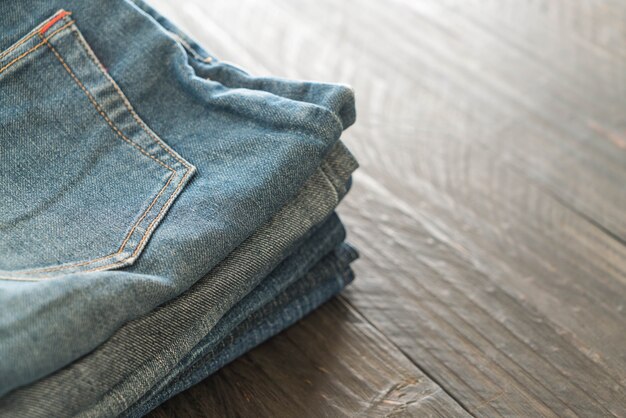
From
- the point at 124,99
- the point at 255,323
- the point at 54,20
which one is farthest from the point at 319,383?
the point at 54,20

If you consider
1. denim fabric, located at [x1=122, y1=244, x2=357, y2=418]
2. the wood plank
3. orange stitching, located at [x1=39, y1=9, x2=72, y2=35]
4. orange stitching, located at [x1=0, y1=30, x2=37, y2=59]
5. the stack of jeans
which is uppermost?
orange stitching, located at [x1=39, y1=9, x2=72, y2=35]

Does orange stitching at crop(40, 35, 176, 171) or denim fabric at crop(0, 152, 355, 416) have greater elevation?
orange stitching at crop(40, 35, 176, 171)

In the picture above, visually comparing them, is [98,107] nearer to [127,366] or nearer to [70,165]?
[70,165]

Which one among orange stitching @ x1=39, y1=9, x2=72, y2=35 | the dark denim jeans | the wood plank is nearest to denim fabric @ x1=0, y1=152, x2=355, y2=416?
the dark denim jeans

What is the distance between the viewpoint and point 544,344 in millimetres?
727

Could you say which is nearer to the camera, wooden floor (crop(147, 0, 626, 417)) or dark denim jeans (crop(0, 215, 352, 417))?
dark denim jeans (crop(0, 215, 352, 417))

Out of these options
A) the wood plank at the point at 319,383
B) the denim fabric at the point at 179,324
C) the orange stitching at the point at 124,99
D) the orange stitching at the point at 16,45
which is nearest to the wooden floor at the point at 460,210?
the wood plank at the point at 319,383

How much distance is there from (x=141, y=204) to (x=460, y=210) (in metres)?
0.40

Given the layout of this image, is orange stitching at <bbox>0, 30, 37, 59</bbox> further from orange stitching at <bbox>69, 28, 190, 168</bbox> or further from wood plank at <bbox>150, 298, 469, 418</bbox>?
wood plank at <bbox>150, 298, 469, 418</bbox>

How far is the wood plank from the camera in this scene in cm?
66

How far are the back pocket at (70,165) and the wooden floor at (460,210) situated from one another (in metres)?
0.18

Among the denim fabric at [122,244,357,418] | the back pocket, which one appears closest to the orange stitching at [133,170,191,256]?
the back pocket

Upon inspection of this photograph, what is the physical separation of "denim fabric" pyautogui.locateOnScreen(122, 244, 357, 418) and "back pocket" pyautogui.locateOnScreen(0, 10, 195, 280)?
0.12m

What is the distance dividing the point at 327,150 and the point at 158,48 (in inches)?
7.7
